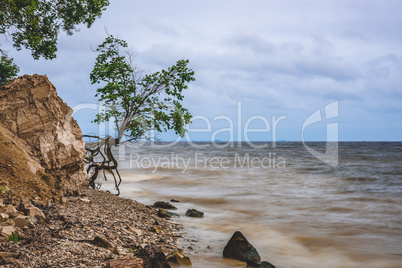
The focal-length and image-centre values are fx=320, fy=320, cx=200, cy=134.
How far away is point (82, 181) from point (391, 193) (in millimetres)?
17488

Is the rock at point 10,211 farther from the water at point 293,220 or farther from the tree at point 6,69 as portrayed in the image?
the tree at point 6,69

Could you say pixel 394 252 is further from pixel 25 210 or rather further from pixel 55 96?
pixel 55 96

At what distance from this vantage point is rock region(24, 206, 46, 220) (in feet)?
17.7

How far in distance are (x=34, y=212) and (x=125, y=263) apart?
2156 millimetres

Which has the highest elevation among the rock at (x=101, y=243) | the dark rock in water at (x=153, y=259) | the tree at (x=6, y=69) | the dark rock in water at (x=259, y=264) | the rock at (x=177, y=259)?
the tree at (x=6, y=69)

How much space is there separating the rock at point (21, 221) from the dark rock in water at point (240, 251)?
12.9 feet

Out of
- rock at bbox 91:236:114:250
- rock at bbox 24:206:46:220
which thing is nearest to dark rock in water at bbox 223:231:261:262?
rock at bbox 91:236:114:250

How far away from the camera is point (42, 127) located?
7609 millimetres

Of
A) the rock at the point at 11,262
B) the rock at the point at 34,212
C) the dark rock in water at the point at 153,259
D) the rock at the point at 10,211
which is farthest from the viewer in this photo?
the rock at the point at 34,212

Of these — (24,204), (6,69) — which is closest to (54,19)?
(6,69)

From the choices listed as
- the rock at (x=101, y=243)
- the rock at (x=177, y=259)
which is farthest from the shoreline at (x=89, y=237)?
the rock at (x=177, y=259)

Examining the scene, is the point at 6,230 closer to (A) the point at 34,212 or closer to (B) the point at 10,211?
(B) the point at 10,211

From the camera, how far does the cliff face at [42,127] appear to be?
7340 mm

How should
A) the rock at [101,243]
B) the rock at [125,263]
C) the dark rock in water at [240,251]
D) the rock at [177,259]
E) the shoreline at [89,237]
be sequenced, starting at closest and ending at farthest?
the rock at [125,263] → the shoreline at [89,237] → the rock at [101,243] → the rock at [177,259] → the dark rock in water at [240,251]
